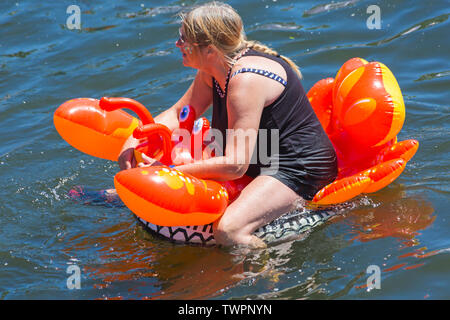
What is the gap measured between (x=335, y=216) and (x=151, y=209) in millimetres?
1206

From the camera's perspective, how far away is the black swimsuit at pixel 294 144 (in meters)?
3.60

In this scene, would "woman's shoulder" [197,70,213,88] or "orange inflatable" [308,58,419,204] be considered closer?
"orange inflatable" [308,58,419,204]

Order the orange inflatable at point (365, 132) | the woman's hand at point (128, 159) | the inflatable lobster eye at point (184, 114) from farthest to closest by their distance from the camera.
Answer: the inflatable lobster eye at point (184, 114) → the woman's hand at point (128, 159) → the orange inflatable at point (365, 132)

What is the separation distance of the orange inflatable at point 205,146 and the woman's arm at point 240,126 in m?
0.11

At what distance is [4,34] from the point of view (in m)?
7.58

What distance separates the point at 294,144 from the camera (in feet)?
12.1

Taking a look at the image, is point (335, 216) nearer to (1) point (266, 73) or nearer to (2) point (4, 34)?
(1) point (266, 73)
